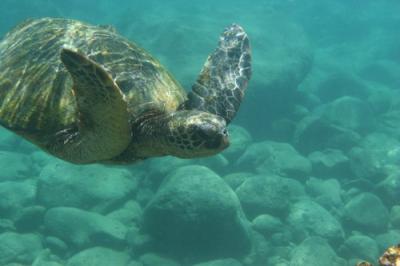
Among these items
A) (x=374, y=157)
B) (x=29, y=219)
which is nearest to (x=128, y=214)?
(x=29, y=219)

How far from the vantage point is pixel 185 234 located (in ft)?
36.2

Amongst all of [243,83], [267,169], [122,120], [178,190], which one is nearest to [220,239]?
[178,190]

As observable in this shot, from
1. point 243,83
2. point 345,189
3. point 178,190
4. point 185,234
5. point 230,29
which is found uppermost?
point 230,29

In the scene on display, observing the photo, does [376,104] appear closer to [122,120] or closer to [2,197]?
[2,197]

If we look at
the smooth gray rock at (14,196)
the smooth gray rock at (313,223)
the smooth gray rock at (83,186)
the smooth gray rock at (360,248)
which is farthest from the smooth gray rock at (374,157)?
the smooth gray rock at (14,196)

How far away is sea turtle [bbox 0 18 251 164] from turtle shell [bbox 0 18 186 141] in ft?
0.04

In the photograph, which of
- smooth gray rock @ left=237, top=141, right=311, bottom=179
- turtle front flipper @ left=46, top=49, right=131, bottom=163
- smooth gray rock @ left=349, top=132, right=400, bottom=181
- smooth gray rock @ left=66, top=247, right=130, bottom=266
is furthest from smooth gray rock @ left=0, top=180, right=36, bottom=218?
smooth gray rock @ left=349, top=132, right=400, bottom=181

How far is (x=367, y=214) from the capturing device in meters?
13.2

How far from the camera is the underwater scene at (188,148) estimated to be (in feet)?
14.5

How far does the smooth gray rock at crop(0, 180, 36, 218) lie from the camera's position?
42.4 feet

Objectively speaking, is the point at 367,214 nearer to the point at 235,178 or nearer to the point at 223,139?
the point at 235,178

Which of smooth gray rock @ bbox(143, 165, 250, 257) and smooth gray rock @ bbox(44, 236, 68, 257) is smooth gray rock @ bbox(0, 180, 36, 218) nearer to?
smooth gray rock @ bbox(44, 236, 68, 257)

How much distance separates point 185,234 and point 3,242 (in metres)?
5.03

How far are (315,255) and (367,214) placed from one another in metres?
3.24
